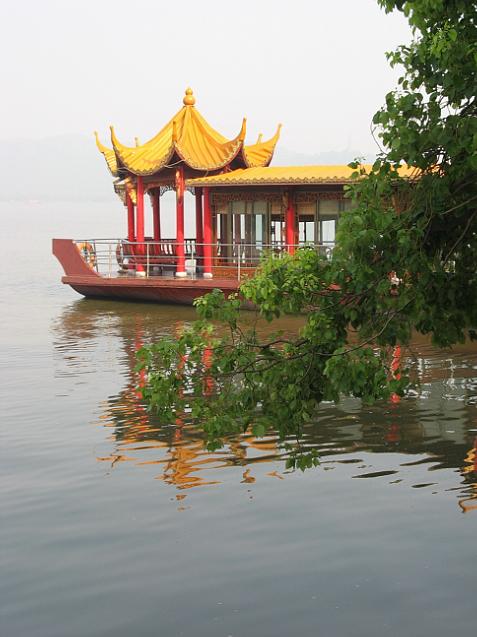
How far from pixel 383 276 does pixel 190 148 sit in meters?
20.1

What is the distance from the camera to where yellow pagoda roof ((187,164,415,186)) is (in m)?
22.9

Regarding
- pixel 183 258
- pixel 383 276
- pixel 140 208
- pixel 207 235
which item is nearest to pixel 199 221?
pixel 140 208

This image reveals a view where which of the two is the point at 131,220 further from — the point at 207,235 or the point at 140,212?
the point at 207,235

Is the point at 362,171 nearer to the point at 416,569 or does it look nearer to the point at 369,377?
the point at 369,377

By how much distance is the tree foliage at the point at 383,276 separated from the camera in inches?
238

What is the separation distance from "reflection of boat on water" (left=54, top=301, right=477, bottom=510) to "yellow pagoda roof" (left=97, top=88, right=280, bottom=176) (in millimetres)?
10732

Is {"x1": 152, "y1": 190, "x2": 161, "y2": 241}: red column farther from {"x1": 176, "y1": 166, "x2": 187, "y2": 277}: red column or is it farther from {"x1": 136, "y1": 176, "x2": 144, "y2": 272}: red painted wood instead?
{"x1": 176, "y1": 166, "x2": 187, "y2": 277}: red column

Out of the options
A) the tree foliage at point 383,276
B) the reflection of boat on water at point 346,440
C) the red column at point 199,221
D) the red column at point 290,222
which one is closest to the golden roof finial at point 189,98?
the red column at point 199,221

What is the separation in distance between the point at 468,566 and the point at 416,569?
0.39m

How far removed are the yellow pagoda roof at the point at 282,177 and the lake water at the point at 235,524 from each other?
→ 9.79m

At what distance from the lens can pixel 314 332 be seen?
6.40 m

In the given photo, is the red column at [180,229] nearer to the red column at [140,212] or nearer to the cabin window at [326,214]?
the red column at [140,212]

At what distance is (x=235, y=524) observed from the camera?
8.52 metres

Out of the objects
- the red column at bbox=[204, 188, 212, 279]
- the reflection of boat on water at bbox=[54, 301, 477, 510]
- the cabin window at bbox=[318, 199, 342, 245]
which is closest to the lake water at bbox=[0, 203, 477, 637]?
the reflection of boat on water at bbox=[54, 301, 477, 510]
